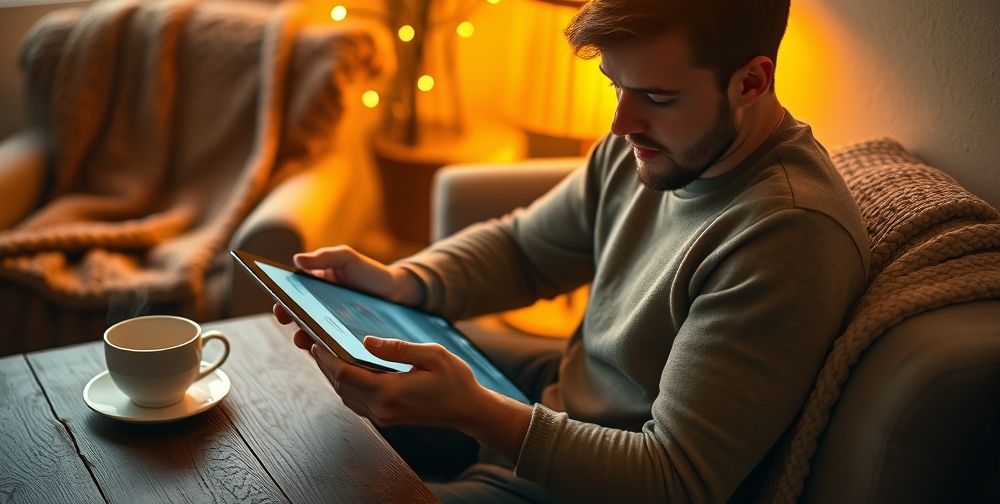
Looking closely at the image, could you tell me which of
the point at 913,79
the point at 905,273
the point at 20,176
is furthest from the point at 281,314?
the point at 20,176

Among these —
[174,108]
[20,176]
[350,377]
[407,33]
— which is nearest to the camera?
[350,377]

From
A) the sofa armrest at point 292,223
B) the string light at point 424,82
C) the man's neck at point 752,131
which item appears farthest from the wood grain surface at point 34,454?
the string light at point 424,82

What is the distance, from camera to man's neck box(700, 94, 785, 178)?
3.68 ft

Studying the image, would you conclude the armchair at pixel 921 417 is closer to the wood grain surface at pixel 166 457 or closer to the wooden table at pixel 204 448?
the wooden table at pixel 204 448

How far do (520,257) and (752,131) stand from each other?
504 mm

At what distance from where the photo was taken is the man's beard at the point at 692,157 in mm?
1091

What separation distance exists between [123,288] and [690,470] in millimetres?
1285

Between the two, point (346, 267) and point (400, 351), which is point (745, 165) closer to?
point (400, 351)

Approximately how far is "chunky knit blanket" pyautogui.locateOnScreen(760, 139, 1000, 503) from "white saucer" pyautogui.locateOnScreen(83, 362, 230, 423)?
2.15ft

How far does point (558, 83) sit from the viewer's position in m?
1.98

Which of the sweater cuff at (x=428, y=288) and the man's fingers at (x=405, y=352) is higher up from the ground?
the man's fingers at (x=405, y=352)

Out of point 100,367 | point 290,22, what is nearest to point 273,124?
point 290,22

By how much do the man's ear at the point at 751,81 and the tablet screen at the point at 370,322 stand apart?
1.50ft

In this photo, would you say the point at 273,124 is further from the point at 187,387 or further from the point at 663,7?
the point at 663,7
